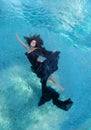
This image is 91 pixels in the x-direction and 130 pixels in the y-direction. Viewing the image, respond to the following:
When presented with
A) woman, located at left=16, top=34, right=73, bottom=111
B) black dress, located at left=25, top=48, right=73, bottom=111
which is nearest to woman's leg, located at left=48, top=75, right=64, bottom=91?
woman, located at left=16, top=34, right=73, bottom=111

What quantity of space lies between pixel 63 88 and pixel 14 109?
1.35 metres

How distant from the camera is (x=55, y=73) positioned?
23.8 feet

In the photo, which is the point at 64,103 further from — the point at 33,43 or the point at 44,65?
the point at 33,43

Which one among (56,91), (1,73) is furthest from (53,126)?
(1,73)

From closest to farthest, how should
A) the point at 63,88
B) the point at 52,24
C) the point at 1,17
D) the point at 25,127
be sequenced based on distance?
the point at 25,127, the point at 63,88, the point at 1,17, the point at 52,24

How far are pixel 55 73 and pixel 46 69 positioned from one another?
1.05m

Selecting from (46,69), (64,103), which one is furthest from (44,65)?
(64,103)

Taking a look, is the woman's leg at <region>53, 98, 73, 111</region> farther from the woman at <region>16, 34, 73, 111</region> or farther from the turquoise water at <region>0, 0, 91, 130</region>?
the turquoise water at <region>0, 0, 91, 130</region>

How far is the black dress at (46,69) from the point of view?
20.4 ft

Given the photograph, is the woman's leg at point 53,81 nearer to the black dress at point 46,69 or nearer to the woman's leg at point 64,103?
the black dress at point 46,69

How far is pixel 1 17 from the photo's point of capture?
7844 mm

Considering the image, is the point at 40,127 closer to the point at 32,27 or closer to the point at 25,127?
the point at 25,127

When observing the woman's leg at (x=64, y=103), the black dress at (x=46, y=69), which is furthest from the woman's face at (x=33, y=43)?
the woman's leg at (x=64, y=103)

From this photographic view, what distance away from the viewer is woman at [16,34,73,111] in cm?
623
